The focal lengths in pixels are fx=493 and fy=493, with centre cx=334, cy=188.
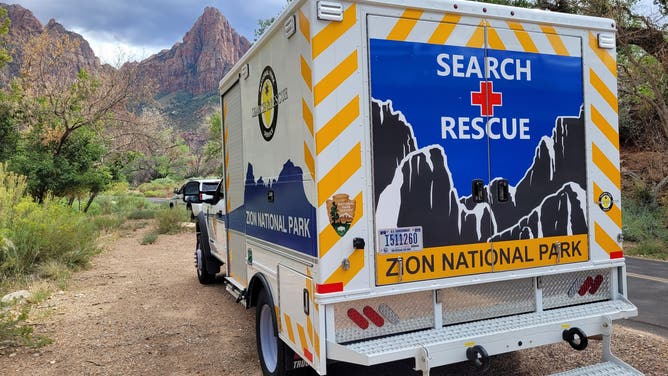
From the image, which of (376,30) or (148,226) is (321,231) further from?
(148,226)

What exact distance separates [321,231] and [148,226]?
1747cm

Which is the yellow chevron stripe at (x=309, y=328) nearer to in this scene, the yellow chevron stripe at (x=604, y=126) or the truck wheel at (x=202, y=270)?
the yellow chevron stripe at (x=604, y=126)

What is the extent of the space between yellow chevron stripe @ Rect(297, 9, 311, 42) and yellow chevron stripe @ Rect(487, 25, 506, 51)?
134cm

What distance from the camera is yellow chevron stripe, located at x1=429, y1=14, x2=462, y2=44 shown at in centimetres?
342

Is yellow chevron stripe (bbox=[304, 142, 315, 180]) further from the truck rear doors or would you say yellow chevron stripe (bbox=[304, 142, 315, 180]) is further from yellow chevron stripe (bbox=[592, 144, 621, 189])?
yellow chevron stripe (bbox=[592, 144, 621, 189])

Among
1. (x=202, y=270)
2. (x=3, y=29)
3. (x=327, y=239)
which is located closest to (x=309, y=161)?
(x=327, y=239)

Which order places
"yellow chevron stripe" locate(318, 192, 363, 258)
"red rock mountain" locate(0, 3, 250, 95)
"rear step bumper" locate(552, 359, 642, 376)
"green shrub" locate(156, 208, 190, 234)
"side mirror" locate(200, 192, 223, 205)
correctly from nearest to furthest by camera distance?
"yellow chevron stripe" locate(318, 192, 363, 258), "rear step bumper" locate(552, 359, 642, 376), "side mirror" locate(200, 192, 223, 205), "green shrub" locate(156, 208, 190, 234), "red rock mountain" locate(0, 3, 250, 95)

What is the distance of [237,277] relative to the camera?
5562mm

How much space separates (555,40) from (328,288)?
101 inches

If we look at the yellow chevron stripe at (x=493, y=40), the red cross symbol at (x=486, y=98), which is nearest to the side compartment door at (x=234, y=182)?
the red cross symbol at (x=486, y=98)

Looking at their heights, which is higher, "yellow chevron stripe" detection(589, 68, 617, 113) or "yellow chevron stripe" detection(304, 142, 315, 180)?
"yellow chevron stripe" detection(589, 68, 617, 113)

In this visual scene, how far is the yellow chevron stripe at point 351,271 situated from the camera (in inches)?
124

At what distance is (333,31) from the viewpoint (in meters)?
3.18

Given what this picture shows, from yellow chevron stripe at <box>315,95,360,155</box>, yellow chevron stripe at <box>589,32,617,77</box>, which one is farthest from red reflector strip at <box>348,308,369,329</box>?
yellow chevron stripe at <box>589,32,617,77</box>
